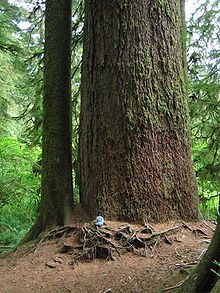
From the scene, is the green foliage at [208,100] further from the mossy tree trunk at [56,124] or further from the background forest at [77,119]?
the mossy tree trunk at [56,124]

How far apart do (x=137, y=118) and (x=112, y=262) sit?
160cm

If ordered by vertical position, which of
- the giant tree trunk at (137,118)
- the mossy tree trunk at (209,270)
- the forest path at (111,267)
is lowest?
the forest path at (111,267)

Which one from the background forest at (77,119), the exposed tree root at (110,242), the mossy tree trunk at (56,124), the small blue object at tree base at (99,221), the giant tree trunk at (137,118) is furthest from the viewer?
the background forest at (77,119)

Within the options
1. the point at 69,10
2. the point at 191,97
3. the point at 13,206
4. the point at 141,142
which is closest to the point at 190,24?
the point at 191,97

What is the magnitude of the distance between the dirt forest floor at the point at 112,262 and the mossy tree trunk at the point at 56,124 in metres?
0.36

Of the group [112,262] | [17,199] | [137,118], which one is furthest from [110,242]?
[17,199]

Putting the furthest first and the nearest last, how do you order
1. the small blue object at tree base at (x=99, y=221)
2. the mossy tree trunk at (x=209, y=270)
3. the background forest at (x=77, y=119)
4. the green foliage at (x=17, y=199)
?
the green foliage at (x=17, y=199)
the background forest at (x=77, y=119)
the small blue object at tree base at (x=99, y=221)
the mossy tree trunk at (x=209, y=270)

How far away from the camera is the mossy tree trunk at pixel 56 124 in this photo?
17.5 ft

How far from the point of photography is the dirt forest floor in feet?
12.6

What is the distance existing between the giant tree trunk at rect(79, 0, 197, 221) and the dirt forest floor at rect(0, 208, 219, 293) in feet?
0.86

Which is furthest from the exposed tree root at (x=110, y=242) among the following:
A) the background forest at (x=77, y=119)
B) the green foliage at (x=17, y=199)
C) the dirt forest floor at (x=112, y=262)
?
the green foliage at (x=17, y=199)

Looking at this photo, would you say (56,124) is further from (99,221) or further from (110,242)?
(110,242)

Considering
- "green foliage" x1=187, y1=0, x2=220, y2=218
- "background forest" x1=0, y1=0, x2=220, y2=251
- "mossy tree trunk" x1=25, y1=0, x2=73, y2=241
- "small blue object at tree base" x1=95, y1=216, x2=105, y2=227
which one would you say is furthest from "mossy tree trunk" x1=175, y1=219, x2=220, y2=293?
"green foliage" x1=187, y1=0, x2=220, y2=218

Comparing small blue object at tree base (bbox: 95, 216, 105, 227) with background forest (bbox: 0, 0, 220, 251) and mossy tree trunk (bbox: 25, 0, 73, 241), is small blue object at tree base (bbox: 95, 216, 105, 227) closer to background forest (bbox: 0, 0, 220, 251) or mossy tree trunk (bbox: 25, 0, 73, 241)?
mossy tree trunk (bbox: 25, 0, 73, 241)
